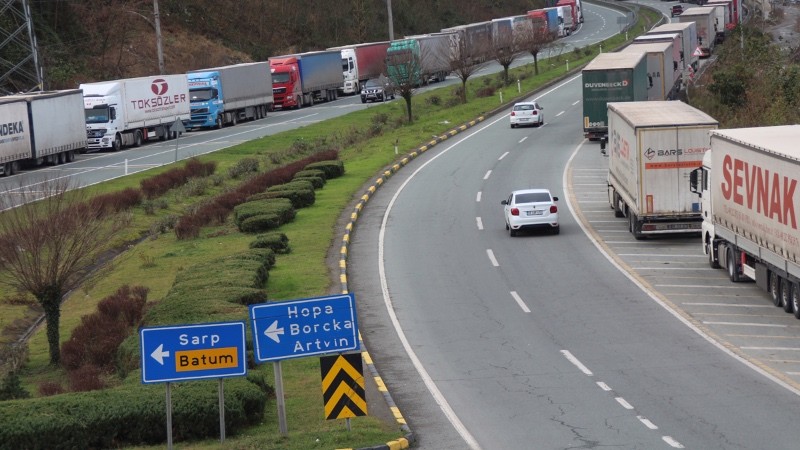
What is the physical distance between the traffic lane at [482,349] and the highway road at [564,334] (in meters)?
0.05

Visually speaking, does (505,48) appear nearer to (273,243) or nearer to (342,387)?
(273,243)

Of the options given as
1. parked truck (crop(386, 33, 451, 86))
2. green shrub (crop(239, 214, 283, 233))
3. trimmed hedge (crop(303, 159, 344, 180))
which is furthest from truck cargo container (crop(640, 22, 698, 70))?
green shrub (crop(239, 214, 283, 233))

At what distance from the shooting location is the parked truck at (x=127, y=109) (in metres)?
71.9

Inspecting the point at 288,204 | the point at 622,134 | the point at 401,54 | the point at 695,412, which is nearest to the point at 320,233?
the point at 288,204

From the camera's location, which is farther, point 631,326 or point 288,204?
point 288,204

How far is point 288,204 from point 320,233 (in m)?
3.86

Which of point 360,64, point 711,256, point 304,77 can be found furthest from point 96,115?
point 711,256

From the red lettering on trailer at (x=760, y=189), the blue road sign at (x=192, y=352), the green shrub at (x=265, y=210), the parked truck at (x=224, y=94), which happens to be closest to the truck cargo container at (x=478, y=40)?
the parked truck at (x=224, y=94)

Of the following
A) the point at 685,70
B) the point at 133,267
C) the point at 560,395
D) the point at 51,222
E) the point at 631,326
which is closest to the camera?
the point at 560,395

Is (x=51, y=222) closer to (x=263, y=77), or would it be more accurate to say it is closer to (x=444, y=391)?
(x=444, y=391)

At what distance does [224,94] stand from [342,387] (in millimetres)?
66673

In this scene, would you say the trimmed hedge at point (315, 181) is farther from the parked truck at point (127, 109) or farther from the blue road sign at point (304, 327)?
the blue road sign at point (304, 327)

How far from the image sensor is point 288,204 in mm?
44312

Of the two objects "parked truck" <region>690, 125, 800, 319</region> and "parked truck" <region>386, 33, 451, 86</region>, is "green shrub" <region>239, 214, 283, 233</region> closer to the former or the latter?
"parked truck" <region>690, 125, 800, 319</region>
